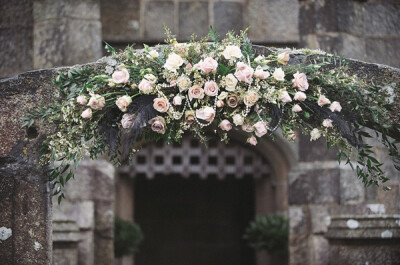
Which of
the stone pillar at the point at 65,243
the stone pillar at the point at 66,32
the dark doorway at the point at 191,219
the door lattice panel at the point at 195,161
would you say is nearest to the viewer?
the stone pillar at the point at 65,243

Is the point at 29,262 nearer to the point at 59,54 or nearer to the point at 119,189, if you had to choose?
the point at 59,54

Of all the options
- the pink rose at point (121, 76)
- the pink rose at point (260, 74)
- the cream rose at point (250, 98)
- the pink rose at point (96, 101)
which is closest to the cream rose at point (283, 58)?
the pink rose at point (260, 74)

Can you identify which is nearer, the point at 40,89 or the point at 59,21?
the point at 40,89

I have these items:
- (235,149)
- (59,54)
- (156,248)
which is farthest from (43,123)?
(156,248)

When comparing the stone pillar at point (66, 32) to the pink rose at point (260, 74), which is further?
the stone pillar at point (66, 32)

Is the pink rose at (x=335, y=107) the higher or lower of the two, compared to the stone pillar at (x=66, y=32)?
lower

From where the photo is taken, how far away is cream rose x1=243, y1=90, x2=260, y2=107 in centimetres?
380

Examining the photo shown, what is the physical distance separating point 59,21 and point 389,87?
128 inches

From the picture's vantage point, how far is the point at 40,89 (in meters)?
4.12

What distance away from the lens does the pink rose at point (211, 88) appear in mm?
3793

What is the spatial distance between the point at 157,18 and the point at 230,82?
3.19 meters

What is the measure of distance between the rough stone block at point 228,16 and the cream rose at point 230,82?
121 inches

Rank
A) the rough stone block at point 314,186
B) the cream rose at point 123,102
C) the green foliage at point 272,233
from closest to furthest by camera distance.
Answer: the cream rose at point 123,102, the rough stone block at point 314,186, the green foliage at point 272,233

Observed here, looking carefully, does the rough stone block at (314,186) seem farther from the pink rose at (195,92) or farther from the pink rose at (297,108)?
the pink rose at (195,92)
